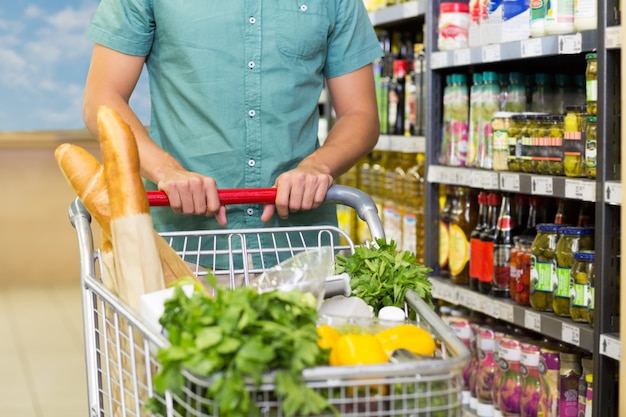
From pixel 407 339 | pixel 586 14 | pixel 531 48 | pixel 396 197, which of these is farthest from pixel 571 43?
pixel 407 339

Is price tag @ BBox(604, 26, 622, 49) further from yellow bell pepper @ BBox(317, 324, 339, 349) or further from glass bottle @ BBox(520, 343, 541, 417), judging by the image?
yellow bell pepper @ BBox(317, 324, 339, 349)

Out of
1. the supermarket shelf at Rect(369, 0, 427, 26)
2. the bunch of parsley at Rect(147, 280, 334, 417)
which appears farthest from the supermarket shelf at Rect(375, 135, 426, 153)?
the bunch of parsley at Rect(147, 280, 334, 417)

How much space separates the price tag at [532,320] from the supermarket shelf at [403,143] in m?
0.92

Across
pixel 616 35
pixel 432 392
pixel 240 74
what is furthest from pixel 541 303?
pixel 432 392

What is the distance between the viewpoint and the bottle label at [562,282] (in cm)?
285

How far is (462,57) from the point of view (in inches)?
131

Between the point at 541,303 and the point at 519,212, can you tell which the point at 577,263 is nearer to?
the point at 541,303

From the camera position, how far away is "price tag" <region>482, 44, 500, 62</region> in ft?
10.2

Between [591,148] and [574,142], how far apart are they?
13 centimetres

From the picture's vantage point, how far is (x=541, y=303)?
9.80 feet

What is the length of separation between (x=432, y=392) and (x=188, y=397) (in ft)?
0.89

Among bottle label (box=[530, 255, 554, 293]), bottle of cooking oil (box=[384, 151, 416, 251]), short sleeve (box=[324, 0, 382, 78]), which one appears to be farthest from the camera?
bottle of cooking oil (box=[384, 151, 416, 251])

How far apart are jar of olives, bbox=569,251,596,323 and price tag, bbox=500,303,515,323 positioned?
0.98ft

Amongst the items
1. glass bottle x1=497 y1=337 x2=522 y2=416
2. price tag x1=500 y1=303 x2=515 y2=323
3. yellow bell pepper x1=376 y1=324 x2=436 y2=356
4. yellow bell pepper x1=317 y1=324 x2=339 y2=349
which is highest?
yellow bell pepper x1=317 y1=324 x2=339 y2=349
